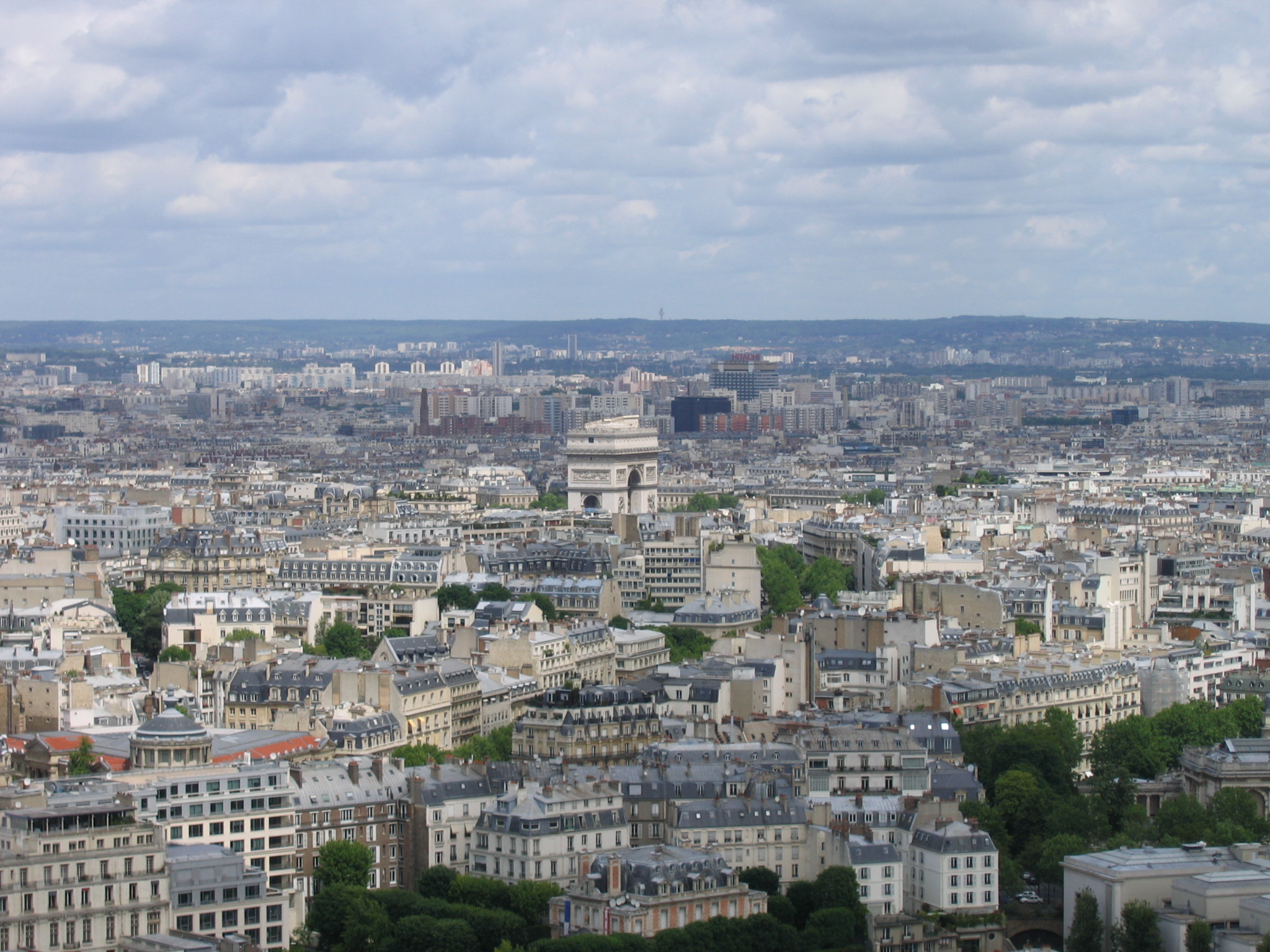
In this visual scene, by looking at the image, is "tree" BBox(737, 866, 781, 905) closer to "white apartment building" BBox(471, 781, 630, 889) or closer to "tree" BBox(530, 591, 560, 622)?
"white apartment building" BBox(471, 781, 630, 889)

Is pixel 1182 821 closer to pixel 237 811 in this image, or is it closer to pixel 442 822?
pixel 442 822

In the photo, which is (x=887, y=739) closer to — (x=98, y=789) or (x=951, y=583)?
(x=98, y=789)

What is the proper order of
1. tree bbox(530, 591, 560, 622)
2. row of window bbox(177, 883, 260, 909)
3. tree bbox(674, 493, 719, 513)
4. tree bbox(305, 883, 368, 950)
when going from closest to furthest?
row of window bbox(177, 883, 260, 909) → tree bbox(305, 883, 368, 950) → tree bbox(530, 591, 560, 622) → tree bbox(674, 493, 719, 513)

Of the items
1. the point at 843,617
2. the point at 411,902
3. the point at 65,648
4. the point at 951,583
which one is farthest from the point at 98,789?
the point at 951,583

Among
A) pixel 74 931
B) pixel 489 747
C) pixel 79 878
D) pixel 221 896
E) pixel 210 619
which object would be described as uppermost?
pixel 210 619

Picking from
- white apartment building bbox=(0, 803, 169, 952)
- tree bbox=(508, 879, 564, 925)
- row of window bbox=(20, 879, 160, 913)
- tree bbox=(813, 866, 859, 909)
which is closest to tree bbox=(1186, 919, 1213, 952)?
tree bbox=(813, 866, 859, 909)

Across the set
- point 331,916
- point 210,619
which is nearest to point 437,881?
point 331,916

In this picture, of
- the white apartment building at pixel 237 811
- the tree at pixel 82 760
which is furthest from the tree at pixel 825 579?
the white apartment building at pixel 237 811
